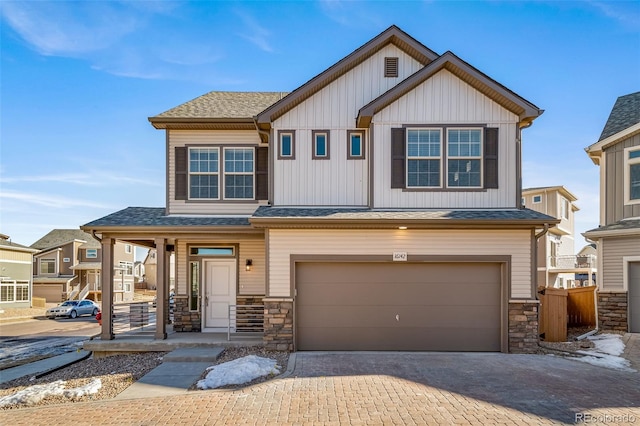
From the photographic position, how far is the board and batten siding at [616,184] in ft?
42.3

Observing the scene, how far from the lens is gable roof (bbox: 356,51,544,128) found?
407 inches

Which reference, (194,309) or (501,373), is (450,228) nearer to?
(501,373)

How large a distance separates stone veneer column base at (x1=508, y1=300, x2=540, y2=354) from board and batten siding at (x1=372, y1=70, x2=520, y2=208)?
2.40 metres

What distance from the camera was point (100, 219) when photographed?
1143 centimetres

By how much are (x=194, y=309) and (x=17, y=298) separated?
24.7m

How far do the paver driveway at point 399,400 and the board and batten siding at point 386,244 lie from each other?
2453 millimetres

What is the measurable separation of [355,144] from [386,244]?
8.86 ft

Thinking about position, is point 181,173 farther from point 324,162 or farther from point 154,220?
point 324,162

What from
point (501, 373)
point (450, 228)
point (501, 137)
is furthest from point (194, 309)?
point (501, 137)

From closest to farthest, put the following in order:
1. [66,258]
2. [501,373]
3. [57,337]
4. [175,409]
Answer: [175,409]
[501,373]
[57,337]
[66,258]

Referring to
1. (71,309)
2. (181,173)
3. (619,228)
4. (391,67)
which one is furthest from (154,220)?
(71,309)

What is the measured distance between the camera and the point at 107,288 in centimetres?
1112

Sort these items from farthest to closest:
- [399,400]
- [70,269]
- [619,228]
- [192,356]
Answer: [70,269], [619,228], [192,356], [399,400]

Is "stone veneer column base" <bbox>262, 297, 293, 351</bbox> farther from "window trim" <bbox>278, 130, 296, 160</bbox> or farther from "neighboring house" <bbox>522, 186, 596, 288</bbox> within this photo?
"neighboring house" <bbox>522, 186, 596, 288</bbox>
